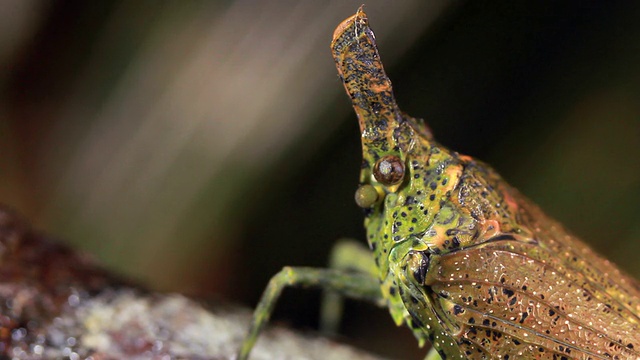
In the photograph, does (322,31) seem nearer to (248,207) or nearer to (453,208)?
(248,207)

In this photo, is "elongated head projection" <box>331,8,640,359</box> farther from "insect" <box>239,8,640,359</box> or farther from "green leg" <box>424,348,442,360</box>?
"green leg" <box>424,348,442,360</box>

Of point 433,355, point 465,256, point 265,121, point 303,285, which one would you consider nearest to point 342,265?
point 303,285

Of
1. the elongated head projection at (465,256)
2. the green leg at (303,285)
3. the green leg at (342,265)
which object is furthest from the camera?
the green leg at (342,265)

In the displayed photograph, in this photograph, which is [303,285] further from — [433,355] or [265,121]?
[265,121]

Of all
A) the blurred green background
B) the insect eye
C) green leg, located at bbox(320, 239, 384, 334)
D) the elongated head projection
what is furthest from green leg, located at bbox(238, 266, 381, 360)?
the blurred green background

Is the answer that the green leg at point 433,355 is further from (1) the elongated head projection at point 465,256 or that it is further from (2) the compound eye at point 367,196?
(2) the compound eye at point 367,196

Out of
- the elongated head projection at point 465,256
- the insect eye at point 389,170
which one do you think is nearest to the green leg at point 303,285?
the elongated head projection at point 465,256
